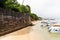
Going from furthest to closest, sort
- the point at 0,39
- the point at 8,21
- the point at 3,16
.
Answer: the point at 8,21 → the point at 3,16 → the point at 0,39

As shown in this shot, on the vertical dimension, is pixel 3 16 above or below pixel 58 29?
above

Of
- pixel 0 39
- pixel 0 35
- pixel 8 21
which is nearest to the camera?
pixel 0 39

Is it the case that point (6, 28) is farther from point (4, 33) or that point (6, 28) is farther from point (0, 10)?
point (0, 10)

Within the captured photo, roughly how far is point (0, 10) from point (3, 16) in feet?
3.30

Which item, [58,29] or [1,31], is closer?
[1,31]

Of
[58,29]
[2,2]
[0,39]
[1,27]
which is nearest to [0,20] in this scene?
[1,27]

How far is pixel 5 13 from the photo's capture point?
2166 centimetres

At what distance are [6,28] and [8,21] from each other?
62.6 inches

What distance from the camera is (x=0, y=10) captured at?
66.0ft

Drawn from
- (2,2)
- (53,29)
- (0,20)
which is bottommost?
(53,29)

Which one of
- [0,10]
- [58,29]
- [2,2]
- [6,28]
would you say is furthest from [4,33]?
[58,29]

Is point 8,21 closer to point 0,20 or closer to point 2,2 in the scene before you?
point 0,20

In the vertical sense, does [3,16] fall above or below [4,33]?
above

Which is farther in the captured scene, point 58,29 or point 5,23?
point 58,29
